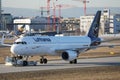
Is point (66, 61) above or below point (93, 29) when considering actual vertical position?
below

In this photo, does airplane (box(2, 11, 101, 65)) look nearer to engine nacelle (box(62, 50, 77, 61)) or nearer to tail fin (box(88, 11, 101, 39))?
engine nacelle (box(62, 50, 77, 61))

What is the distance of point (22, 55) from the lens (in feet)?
153

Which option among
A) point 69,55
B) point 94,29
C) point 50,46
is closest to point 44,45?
point 50,46

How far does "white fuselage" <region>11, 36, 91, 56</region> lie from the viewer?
45612 mm

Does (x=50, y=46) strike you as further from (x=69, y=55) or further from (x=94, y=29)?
(x=94, y=29)

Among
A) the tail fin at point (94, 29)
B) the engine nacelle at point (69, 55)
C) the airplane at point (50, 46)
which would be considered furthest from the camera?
the tail fin at point (94, 29)

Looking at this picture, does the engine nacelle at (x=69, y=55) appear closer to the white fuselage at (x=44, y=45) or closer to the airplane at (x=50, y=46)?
the airplane at (x=50, y=46)

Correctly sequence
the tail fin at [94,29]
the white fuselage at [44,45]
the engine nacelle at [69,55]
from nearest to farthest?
the white fuselage at [44,45] < the engine nacelle at [69,55] < the tail fin at [94,29]

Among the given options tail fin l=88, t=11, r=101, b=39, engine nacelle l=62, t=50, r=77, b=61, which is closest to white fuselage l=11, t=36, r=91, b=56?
engine nacelle l=62, t=50, r=77, b=61

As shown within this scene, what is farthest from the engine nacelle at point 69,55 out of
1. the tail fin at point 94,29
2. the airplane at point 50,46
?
the tail fin at point 94,29

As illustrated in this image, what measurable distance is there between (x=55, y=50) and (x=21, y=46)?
4.75m

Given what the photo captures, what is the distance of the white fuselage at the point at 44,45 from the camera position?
4561 centimetres

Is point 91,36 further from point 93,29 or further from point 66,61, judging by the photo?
point 66,61

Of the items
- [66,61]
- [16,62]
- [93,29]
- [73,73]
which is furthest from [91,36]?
[73,73]
